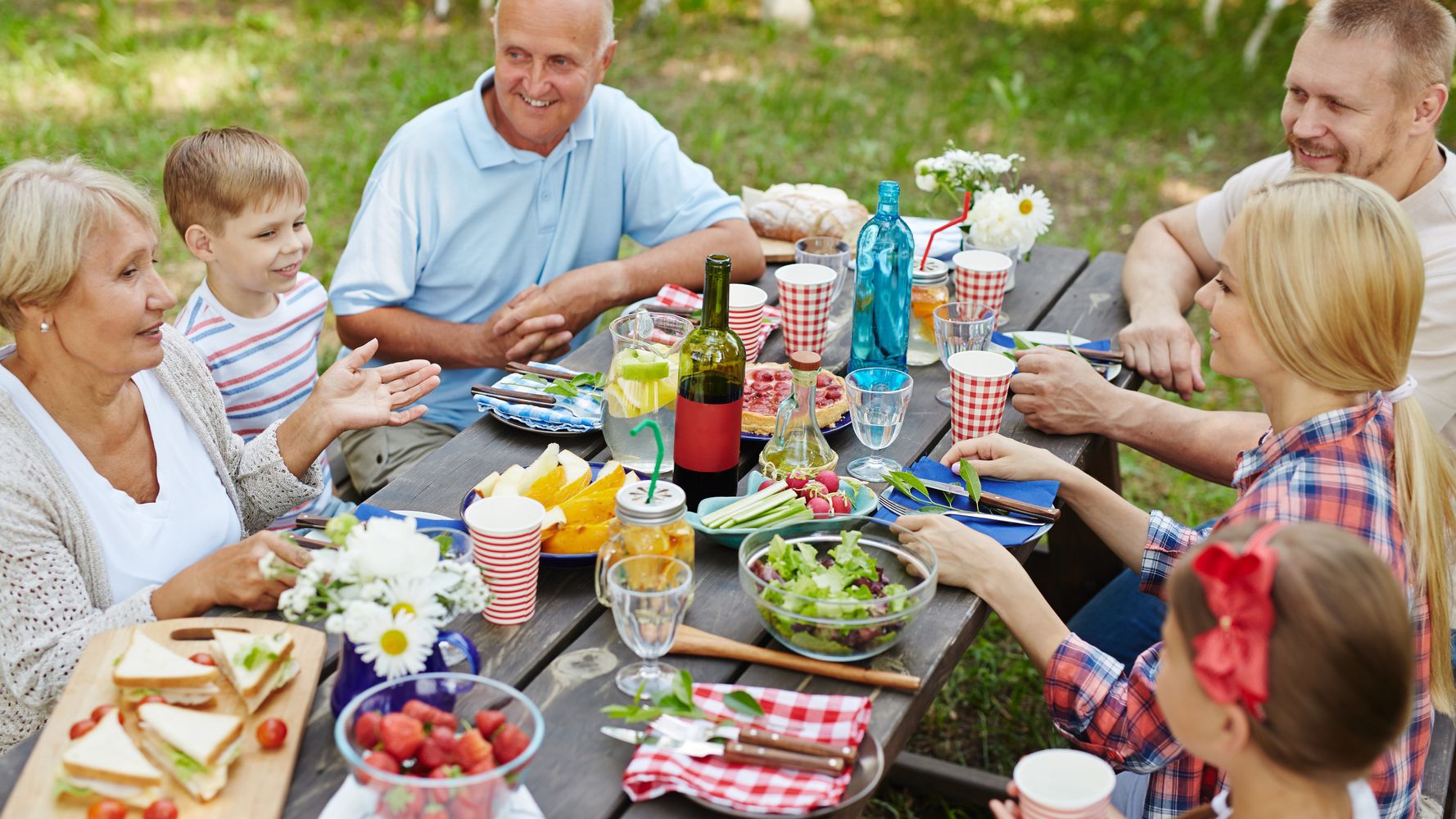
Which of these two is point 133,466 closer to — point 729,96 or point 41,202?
point 41,202

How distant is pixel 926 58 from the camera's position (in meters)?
9.22

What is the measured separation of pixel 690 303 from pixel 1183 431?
4.25 feet

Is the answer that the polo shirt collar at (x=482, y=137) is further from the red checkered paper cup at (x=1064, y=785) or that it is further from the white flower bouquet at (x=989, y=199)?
the red checkered paper cup at (x=1064, y=785)

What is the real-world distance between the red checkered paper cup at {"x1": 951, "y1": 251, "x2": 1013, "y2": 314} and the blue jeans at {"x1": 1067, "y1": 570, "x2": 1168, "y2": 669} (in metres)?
0.78

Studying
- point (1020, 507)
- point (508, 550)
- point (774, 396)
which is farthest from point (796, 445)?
point (508, 550)

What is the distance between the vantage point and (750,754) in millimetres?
1706

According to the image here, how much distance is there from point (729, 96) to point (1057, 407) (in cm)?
591

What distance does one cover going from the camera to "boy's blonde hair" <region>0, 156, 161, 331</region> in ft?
7.07

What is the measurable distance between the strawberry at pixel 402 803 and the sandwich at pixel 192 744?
11.0 inches

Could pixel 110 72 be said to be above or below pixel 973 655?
above

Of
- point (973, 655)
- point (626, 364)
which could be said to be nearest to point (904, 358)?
point (626, 364)

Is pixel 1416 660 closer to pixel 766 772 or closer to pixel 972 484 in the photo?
pixel 972 484

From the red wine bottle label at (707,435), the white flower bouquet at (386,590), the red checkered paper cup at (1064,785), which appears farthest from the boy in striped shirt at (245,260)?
the red checkered paper cup at (1064,785)

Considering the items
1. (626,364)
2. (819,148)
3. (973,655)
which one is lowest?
(973,655)
